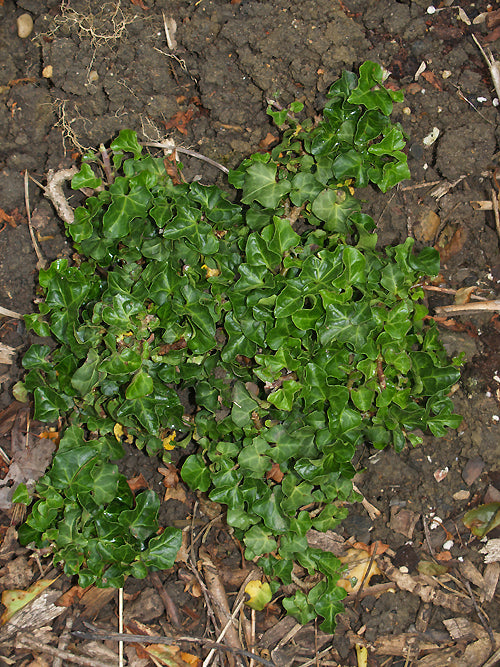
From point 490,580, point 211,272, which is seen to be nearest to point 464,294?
point 211,272

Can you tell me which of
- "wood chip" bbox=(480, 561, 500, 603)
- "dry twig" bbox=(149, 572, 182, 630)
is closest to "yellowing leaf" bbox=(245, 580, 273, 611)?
"dry twig" bbox=(149, 572, 182, 630)

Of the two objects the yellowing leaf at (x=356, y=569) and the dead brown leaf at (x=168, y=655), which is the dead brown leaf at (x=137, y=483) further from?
the yellowing leaf at (x=356, y=569)

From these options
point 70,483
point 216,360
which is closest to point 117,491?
point 70,483

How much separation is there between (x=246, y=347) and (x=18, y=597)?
64.9 inches

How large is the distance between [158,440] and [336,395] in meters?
0.89

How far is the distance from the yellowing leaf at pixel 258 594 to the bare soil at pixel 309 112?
10cm

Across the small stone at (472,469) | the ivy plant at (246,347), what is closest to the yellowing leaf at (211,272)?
the ivy plant at (246,347)

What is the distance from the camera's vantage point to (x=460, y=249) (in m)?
3.00

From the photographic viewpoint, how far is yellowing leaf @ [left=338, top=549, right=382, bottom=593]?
9.24 ft

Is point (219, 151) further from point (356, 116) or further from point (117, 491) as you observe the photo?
point (117, 491)

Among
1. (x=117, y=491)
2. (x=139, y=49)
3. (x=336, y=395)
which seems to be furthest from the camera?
(x=139, y=49)

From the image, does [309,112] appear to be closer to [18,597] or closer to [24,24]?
[24,24]

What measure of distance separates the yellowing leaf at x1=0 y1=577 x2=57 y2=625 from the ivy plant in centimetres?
23

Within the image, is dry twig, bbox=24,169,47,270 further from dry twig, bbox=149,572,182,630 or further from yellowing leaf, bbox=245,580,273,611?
yellowing leaf, bbox=245,580,273,611
